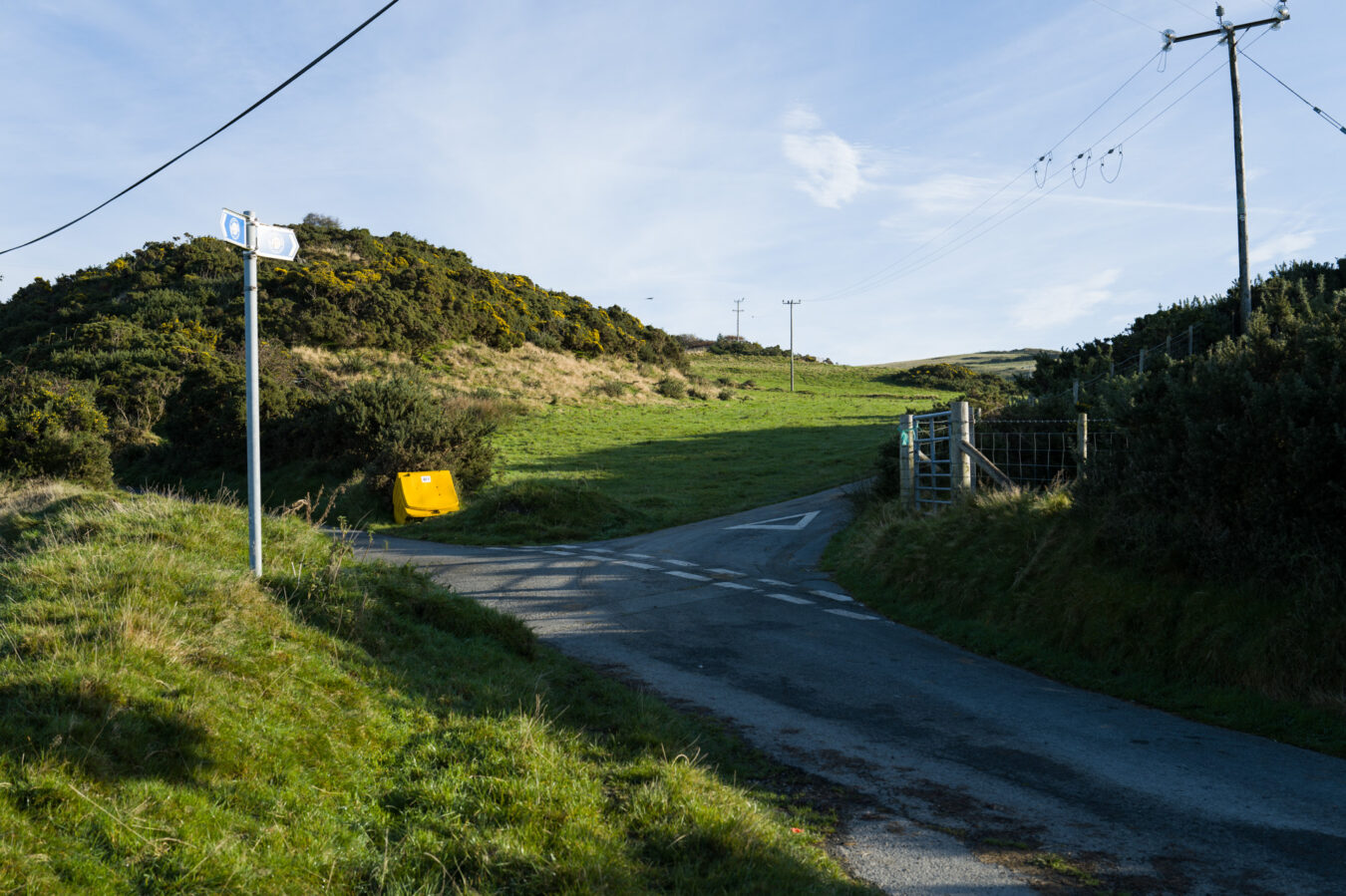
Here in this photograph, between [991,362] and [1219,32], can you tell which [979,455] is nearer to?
[1219,32]

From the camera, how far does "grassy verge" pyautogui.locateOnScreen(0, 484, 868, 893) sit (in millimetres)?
3295

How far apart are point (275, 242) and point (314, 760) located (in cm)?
441

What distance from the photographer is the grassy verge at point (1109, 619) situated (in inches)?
261

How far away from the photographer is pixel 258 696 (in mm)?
4641

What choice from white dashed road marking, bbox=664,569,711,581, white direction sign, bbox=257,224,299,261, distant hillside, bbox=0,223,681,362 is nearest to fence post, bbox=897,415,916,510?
white dashed road marking, bbox=664,569,711,581

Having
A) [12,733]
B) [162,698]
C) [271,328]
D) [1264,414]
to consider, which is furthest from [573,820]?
[271,328]

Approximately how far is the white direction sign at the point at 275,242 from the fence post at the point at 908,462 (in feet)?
36.4

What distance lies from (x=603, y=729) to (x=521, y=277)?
62409mm

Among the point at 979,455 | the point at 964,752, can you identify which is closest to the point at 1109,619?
the point at 964,752

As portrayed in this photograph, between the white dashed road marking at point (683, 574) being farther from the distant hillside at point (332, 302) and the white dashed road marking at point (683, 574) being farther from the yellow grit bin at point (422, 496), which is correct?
the distant hillside at point (332, 302)

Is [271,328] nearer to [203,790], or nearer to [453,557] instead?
[453,557]

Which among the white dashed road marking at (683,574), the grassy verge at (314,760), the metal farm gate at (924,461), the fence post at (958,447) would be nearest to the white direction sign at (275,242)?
the grassy verge at (314,760)

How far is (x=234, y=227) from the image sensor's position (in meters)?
6.55

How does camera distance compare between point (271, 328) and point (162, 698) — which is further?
point (271, 328)
